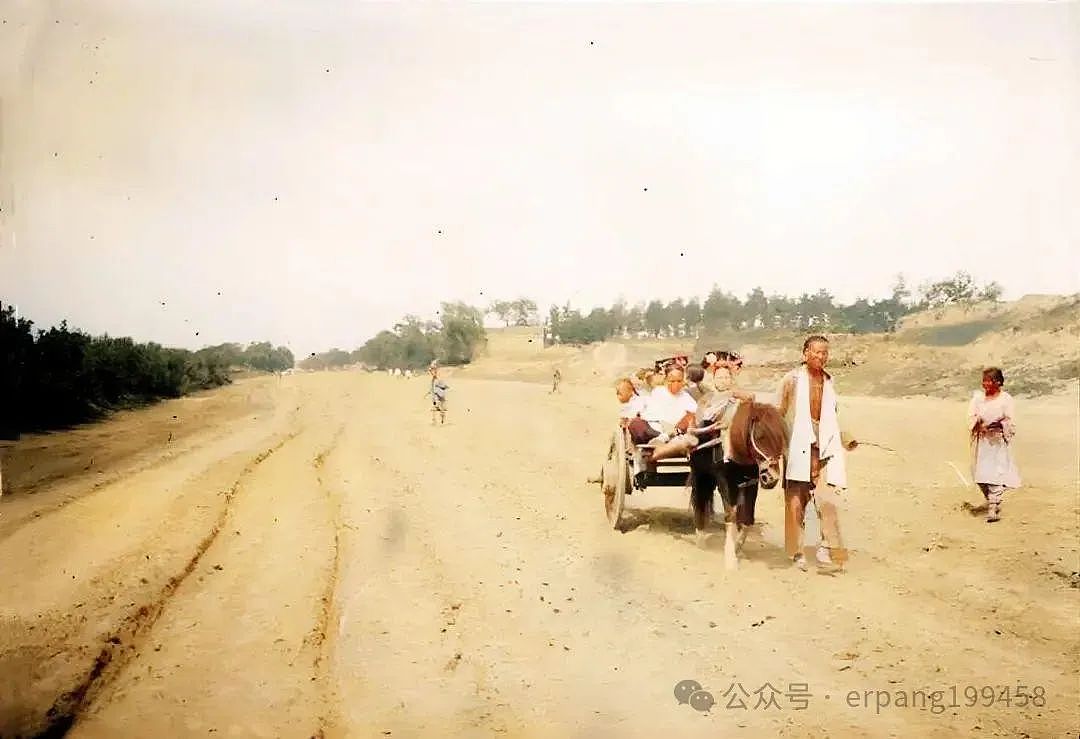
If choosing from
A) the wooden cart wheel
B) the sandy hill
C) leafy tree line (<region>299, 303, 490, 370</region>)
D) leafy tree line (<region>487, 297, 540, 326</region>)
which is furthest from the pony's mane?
leafy tree line (<region>299, 303, 490, 370</region>)

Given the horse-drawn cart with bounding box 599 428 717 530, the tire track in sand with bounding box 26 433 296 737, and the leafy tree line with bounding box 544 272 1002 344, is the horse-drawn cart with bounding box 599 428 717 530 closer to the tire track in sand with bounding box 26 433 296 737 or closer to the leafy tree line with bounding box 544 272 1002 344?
the leafy tree line with bounding box 544 272 1002 344

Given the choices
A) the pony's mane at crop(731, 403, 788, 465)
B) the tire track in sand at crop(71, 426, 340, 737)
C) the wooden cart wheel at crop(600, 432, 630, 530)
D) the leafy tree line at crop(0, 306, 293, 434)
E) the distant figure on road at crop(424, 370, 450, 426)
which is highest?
the leafy tree line at crop(0, 306, 293, 434)

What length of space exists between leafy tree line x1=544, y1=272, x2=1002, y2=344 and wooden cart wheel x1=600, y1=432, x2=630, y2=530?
61cm

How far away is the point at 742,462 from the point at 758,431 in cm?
17

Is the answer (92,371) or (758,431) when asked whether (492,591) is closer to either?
(758,431)

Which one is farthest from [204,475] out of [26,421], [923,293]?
[923,293]

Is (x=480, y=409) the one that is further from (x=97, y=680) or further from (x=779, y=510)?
(x=97, y=680)

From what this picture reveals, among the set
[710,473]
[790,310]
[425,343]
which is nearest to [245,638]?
[425,343]

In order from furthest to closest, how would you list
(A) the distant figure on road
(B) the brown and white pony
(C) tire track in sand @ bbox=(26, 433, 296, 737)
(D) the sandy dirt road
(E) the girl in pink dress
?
(A) the distant figure on road, (E) the girl in pink dress, (B) the brown and white pony, (D) the sandy dirt road, (C) tire track in sand @ bbox=(26, 433, 296, 737)

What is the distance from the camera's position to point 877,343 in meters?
3.53

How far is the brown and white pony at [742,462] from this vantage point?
3.22m

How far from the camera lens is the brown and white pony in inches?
127

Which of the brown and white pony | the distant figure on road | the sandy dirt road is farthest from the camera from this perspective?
the distant figure on road

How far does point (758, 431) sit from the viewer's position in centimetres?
325
